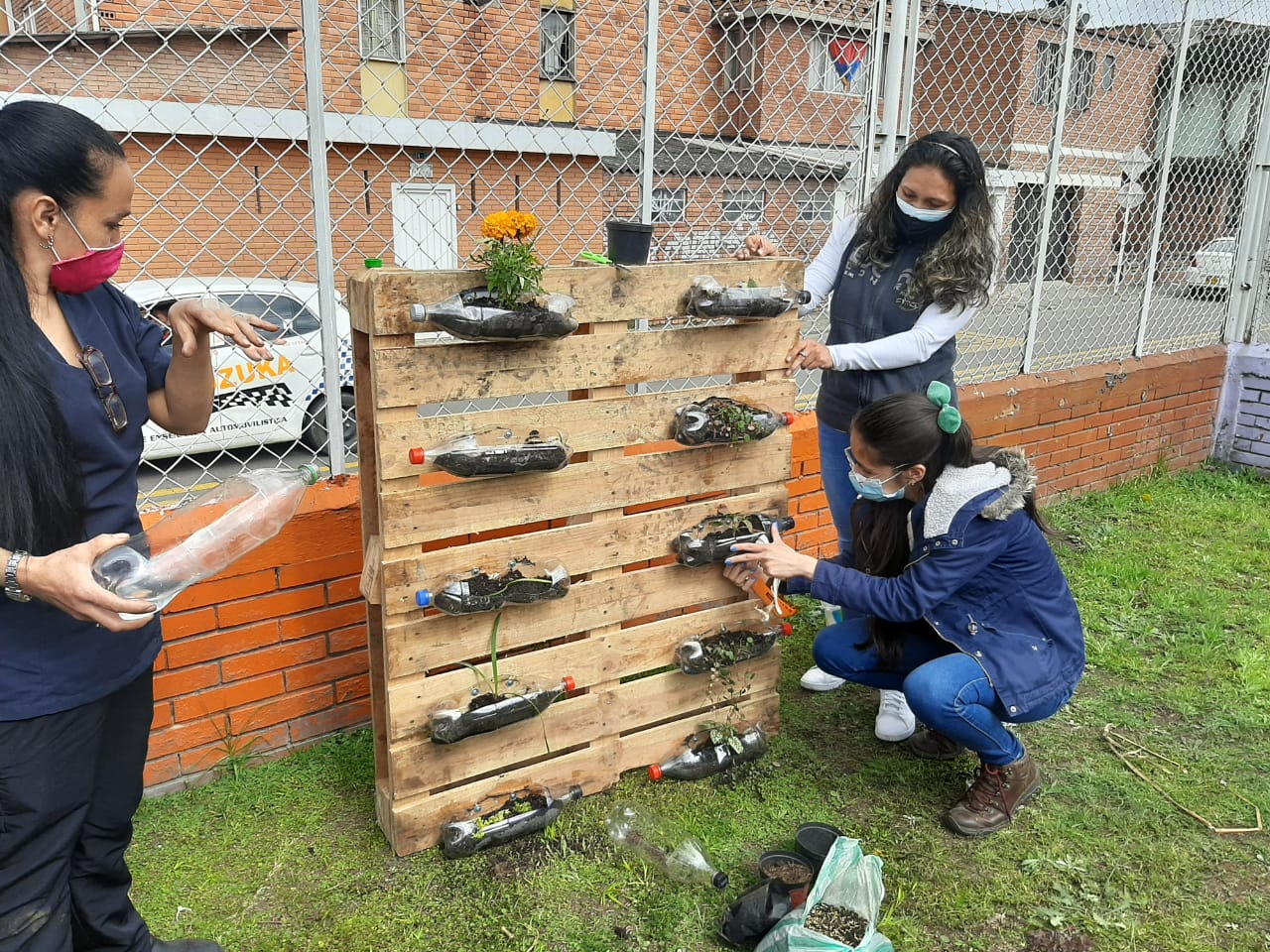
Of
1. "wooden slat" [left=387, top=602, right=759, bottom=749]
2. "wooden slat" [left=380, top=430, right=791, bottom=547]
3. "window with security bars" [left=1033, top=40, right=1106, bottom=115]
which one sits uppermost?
"window with security bars" [left=1033, top=40, right=1106, bottom=115]

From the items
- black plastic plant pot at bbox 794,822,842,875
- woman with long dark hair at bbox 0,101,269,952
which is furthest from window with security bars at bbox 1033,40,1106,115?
woman with long dark hair at bbox 0,101,269,952

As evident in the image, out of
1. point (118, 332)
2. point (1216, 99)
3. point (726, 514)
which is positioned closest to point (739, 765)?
point (726, 514)

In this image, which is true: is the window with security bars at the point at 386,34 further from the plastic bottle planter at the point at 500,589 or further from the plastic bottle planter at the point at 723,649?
the plastic bottle planter at the point at 723,649

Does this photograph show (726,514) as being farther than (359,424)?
Yes

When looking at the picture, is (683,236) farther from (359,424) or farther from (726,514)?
(359,424)

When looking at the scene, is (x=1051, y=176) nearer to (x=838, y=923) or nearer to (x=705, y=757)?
(x=705, y=757)

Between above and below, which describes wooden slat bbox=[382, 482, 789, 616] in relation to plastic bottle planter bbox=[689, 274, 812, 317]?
below

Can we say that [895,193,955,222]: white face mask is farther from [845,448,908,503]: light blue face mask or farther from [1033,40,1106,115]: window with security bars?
[1033,40,1106,115]: window with security bars

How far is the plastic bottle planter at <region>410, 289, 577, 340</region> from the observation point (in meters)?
2.30

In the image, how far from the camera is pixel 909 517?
2.83m

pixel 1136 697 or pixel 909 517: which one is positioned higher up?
pixel 909 517

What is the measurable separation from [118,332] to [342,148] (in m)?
1.45

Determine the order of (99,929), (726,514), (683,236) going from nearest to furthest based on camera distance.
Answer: (99,929), (726,514), (683,236)

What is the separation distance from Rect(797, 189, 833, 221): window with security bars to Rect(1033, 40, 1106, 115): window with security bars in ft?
5.05
